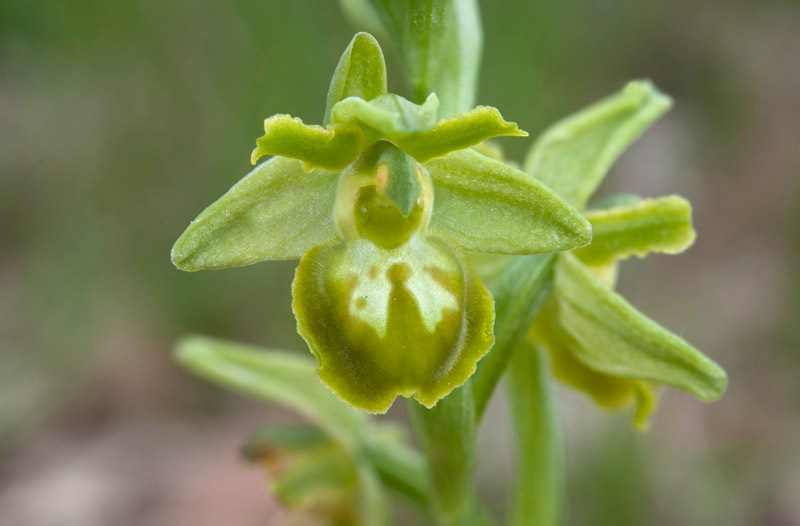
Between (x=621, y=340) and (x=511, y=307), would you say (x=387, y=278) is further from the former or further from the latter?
(x=621, y=340)

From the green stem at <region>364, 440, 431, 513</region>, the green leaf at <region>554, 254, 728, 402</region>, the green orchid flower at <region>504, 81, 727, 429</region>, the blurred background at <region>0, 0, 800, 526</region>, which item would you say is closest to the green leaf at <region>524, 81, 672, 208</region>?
the green orchid flower at <region>504, 81, 727, 429</region>

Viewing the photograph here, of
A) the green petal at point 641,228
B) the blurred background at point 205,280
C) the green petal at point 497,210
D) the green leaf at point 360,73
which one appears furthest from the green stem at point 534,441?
the blurred background at point 205,280

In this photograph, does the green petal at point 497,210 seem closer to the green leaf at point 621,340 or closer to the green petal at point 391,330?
the green petal at point 391,330

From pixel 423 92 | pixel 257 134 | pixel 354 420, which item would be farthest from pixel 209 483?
pixel 423 92

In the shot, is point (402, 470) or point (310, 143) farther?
point (402, 470)

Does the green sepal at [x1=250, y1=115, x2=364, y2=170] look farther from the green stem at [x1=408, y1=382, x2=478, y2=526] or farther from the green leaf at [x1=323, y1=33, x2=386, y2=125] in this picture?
the green stem at [x1=408, y1=382, x2=478, y2=526]

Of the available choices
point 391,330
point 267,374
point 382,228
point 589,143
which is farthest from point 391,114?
point 267,374
